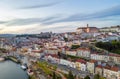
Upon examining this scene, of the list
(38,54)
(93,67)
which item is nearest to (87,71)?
(93,67)

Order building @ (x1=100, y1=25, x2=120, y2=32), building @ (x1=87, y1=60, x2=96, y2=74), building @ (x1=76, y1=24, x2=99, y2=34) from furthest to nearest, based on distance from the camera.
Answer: building @ (x1=76, y1=24, x2=99, y2=34) < building @ (x1=100, y1=25, x2=120, y2=32) < building @ (x1=87, y1=60, x2=96, y2=74)

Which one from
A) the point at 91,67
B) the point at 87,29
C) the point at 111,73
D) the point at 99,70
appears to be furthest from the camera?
the point at 87,29

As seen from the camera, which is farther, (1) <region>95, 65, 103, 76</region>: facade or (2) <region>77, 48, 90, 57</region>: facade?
(2) <region>77, 48, 90, 57</region>: facade

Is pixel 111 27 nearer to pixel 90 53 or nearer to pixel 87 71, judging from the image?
pixel 90 53

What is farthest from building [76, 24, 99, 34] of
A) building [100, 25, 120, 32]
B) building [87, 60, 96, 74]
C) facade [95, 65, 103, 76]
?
facade [95, 65, 103, 76]

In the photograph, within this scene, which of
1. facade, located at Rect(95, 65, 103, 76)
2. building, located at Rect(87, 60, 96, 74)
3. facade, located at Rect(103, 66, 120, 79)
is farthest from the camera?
building, located at Rect(87, 60, 96, 74)

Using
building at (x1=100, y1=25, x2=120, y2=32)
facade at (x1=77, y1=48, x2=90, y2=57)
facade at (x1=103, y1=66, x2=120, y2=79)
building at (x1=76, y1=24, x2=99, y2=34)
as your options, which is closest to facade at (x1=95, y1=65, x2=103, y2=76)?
facade at (x1=103, y1=66, x2=120, y2=79)

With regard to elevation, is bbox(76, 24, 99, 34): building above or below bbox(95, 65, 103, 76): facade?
above

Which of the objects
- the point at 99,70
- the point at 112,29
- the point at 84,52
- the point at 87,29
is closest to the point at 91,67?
the point at 99,70

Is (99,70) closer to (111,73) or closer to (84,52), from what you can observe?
(111,73)

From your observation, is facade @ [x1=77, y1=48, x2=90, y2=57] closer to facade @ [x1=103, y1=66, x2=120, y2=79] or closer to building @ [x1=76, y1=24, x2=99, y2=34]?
facade @ [x1=103, y1=66, x2=120, y2=79]

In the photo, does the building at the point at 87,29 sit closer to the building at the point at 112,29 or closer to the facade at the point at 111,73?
the building at the point at 112,29

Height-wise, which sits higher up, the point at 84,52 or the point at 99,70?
the point at 84,52
